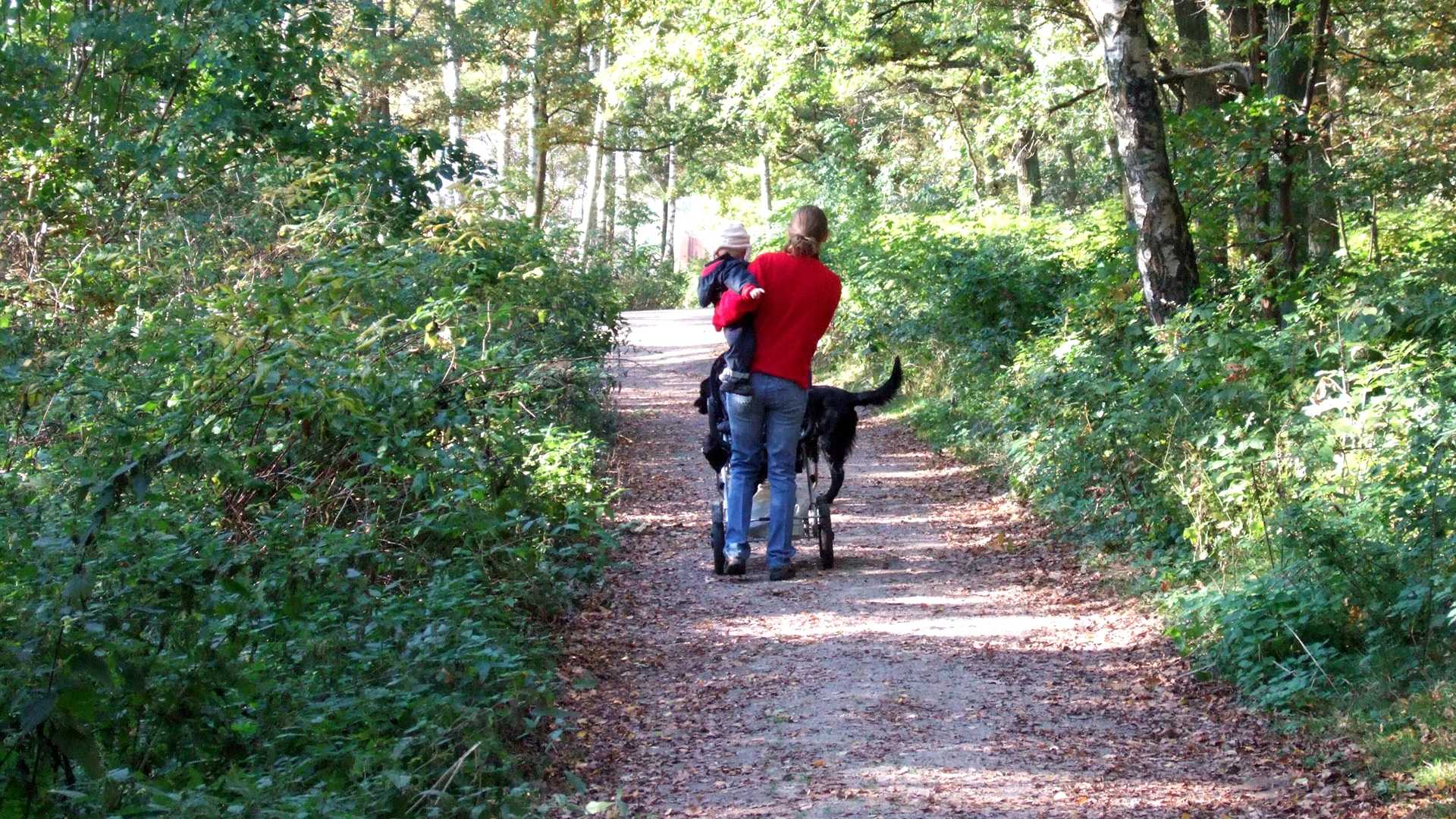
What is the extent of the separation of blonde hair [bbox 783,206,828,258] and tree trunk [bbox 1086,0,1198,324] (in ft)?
10.7

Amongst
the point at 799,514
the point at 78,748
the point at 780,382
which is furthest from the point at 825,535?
the point at 78,748

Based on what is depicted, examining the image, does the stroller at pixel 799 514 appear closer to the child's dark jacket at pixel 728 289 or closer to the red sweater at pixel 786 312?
the red sweater at pixel 786 312

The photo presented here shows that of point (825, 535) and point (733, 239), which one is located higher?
point (733, 239)

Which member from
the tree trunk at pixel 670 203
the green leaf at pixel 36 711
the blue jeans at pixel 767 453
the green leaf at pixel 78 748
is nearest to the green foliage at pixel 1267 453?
the blue jeans at pixel 767 453

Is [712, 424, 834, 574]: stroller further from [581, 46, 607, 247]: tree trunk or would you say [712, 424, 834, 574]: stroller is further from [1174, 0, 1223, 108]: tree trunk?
[581, 46, 607, 247]: tree trunk

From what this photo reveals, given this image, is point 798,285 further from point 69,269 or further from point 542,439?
point 69,269

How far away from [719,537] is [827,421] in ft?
3.55

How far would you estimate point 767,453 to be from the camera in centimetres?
784

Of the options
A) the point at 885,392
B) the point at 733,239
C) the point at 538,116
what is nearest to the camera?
the point at 733,239

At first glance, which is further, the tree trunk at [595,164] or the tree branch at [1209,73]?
the tree trunk at [595,164]

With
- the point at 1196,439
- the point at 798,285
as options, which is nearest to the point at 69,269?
the point at 798,285

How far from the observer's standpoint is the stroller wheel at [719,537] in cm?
800

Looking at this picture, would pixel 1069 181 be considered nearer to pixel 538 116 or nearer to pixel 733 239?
pixel 538 116

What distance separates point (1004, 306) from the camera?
13977 millimetres
